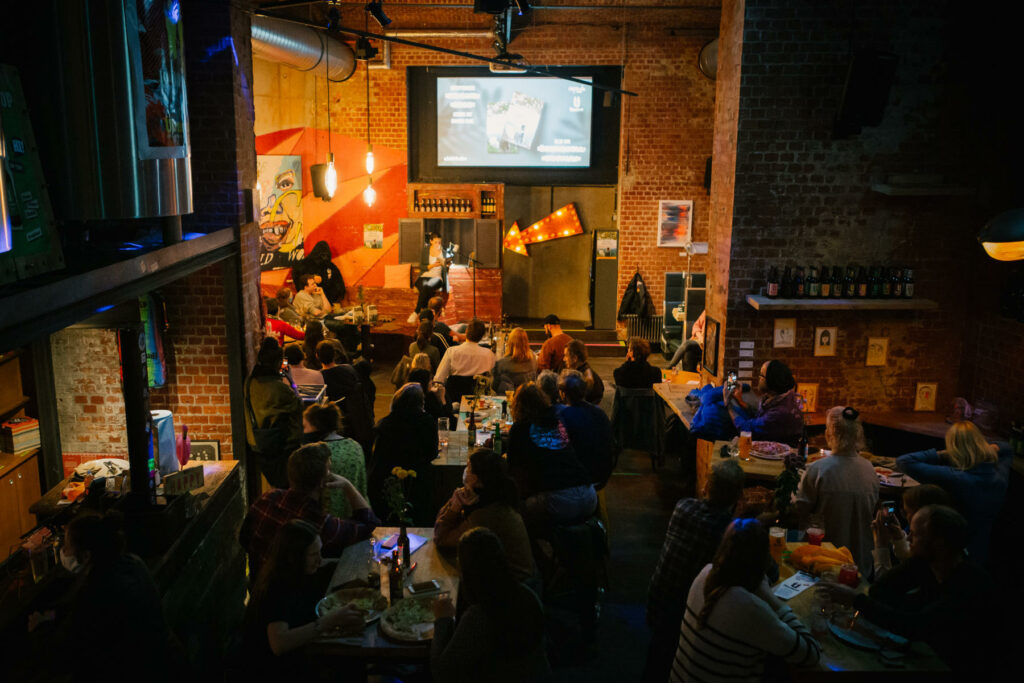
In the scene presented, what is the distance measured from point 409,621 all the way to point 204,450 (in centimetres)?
332

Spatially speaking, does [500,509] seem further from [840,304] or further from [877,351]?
[877,351]

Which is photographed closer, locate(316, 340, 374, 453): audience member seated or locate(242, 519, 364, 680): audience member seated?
locate(242, 519, 364, 680): audience member seated

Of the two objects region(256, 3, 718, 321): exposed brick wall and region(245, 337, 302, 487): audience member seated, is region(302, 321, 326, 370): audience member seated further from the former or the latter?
region(256, 3, 718, 321): exposed brick wall

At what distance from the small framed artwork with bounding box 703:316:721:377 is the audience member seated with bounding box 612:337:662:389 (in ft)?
1.65

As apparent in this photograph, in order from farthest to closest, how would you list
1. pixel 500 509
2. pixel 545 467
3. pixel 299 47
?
pixel 299 47 → pixel 545 467 → pixel 500 509

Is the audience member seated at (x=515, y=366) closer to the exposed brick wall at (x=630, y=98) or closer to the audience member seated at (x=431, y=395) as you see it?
the audience member seated at (x=431, y=395)

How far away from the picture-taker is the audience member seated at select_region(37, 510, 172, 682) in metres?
3.18

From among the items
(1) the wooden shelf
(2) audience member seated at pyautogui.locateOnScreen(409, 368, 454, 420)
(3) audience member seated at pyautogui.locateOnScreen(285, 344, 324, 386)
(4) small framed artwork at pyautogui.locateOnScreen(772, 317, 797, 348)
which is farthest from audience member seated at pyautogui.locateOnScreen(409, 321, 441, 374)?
(4) small framed artwork at pyautogui.locateOnScreen(772, 317, 797, 348)

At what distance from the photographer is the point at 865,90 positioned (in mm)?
6047

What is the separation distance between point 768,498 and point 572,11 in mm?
9515

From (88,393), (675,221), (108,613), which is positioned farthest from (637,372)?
(675,221)

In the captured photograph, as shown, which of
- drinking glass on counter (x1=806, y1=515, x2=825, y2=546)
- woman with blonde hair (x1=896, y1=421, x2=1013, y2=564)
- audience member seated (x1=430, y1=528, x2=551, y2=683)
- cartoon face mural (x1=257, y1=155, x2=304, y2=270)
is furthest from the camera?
cartoon face mural (x1=257, y1=155, x2=304, y2=270)

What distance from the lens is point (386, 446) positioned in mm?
5148

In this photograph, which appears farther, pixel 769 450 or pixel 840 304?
pixel 840 304
